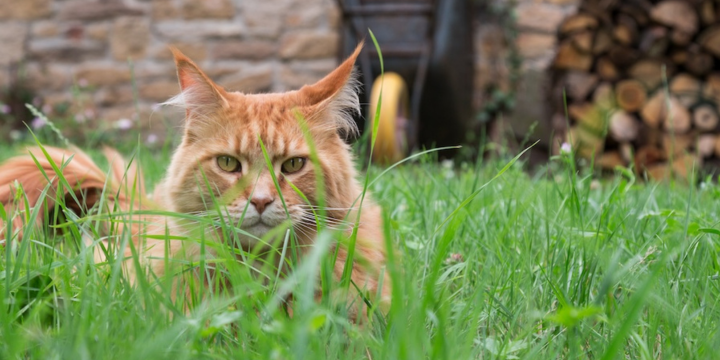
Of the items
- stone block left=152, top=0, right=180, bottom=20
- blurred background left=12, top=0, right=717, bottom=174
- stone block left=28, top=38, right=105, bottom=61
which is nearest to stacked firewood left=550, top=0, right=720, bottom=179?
blurred background left=12, top=0, right=717, bottom=174

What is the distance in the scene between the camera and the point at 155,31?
5105 mm

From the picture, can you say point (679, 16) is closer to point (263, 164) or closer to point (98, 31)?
point (263, 164)

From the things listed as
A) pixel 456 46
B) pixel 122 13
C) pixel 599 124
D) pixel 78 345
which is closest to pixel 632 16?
pixel 599 124

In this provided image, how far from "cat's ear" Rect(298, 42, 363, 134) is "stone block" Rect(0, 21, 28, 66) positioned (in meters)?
4.50

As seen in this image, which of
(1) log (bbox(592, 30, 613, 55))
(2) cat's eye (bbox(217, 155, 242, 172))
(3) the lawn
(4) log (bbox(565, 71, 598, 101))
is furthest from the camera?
(4) log (bbox(565, 71, 598, 101))

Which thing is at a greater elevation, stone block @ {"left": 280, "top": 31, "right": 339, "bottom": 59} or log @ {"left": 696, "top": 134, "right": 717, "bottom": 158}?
stone block @ {"left": 280, "top": 31, "right": 339, "bottom": 59}

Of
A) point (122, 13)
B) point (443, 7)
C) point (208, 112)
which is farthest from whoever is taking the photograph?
point (122, 13)

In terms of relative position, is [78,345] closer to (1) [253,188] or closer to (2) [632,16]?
(1) [253,188]

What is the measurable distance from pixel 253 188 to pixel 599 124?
11.5 ft

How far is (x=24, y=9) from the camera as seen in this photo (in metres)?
5.14

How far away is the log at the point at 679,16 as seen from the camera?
12.9 feet

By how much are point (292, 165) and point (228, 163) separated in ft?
0.48

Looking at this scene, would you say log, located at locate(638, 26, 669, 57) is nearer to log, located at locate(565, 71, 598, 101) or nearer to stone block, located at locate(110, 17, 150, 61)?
log, located at locate(565, 71, 598, 101)

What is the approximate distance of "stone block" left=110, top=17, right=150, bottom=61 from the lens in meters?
5.10
